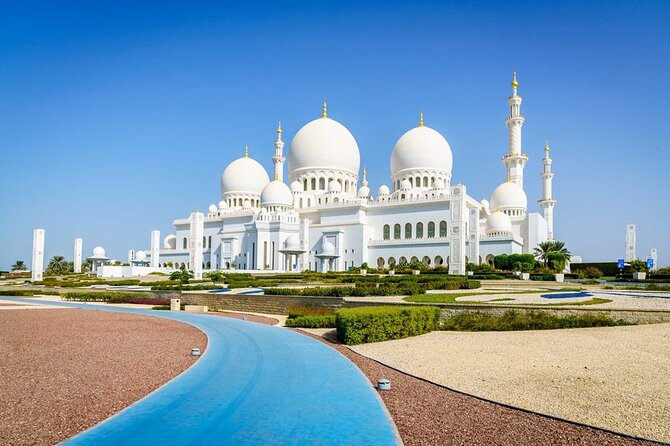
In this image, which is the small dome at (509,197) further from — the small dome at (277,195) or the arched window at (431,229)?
the small dome at (277,195)

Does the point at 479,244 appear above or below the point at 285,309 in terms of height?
above

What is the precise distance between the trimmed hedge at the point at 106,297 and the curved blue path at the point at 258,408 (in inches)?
681

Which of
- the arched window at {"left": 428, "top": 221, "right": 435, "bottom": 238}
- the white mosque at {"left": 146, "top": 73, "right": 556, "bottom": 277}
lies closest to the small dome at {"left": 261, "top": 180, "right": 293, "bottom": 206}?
the white mosque at {"left": 146, "top": 73, "right": 556, "bottom": 277}

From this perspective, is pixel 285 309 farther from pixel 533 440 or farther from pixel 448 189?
pixel 448 189

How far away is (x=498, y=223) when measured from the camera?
176 feet

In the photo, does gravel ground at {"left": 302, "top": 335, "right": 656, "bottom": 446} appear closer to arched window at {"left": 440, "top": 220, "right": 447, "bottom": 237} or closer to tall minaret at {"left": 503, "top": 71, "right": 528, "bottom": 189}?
arched window at {"left": 440, "top": 220, "right": 447, "bottom": 237}

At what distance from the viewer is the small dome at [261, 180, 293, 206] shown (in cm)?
5925

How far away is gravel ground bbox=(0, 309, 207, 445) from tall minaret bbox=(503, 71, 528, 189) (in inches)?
1943

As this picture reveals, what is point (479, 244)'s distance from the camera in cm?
5175

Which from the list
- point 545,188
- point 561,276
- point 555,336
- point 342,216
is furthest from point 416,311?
point 545,188

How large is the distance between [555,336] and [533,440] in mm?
7167

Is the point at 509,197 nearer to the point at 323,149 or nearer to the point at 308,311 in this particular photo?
the point at 323,149

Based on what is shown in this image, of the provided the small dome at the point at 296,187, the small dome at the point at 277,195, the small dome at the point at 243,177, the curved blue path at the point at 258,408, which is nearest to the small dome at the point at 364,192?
the small dome at the point at 296,187

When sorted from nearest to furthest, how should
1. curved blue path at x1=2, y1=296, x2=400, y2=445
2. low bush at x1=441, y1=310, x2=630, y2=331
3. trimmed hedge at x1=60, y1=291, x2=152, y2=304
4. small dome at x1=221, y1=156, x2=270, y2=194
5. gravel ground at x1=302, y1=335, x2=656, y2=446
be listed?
gravel ground at x1=302, y1=335, x2=656, y2=446 → curved blue path at x1=2, y1=296, x2=400, y2=445 → low bush at x1=441, y1=310, x2=630, y2=331 → trimmed hedge at x1=60, y1=291, x2=152, y2=304 → small dome at x1=221, y1=156, x2=270, y2=194
